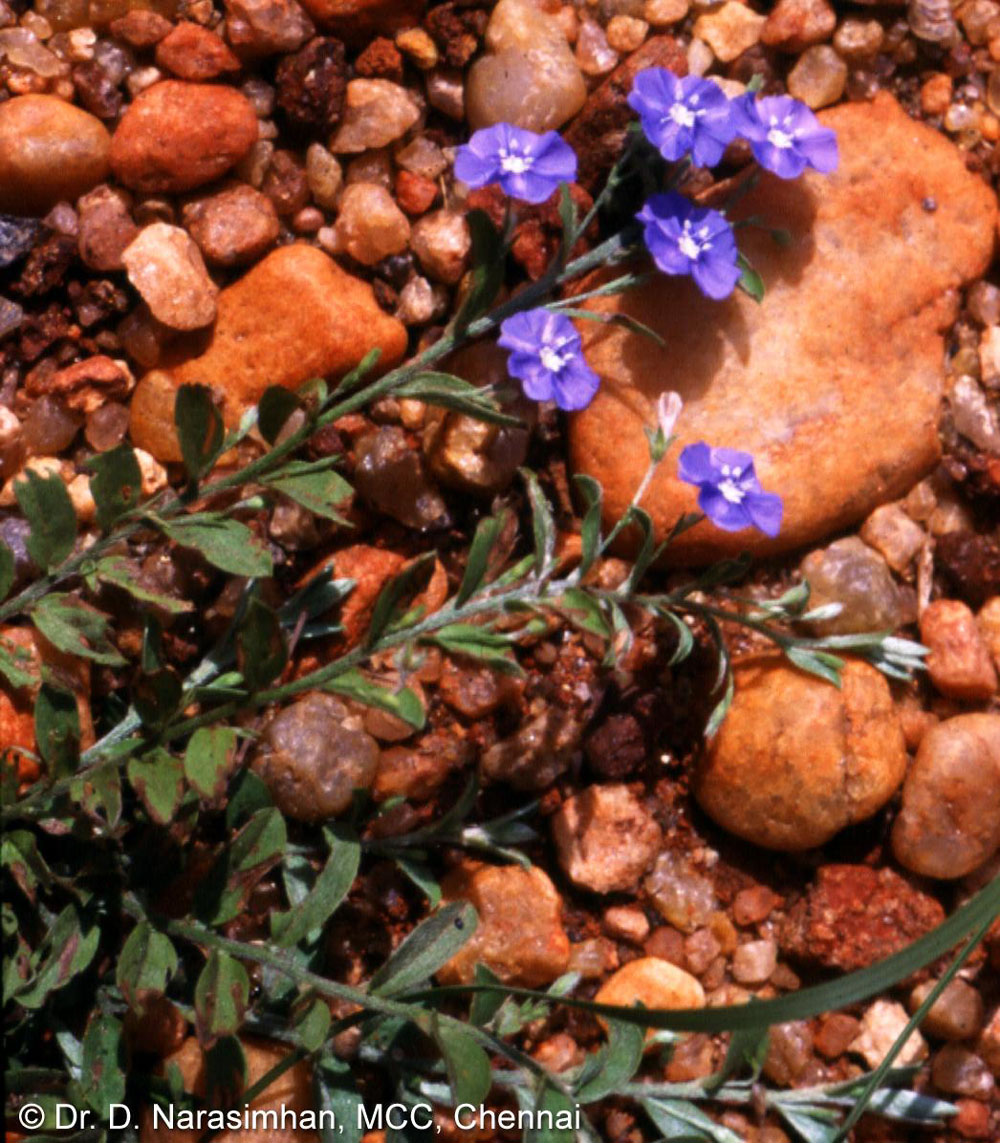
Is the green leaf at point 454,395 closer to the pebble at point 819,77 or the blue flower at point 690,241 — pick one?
the blue flower at point 690,241

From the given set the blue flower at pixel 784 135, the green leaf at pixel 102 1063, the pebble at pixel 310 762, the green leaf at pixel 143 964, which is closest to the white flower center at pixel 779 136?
the blue flower at pixel 784 135

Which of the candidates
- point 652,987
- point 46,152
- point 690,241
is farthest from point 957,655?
point 46,152

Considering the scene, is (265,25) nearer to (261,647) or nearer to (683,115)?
(683,115)

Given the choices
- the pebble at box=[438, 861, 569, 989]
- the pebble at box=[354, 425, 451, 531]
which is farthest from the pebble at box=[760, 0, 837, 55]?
the pebble at box=[438, 861, 569, 989]

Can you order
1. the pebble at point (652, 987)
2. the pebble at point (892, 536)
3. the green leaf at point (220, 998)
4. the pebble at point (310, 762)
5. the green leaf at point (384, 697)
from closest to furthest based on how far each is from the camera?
the green leaf at point (384, 697)
the green leaf at point (220, 998)
the pebble at point (310, 762)
the pebble at point (652, 987)
the pebble at point (892, 536)

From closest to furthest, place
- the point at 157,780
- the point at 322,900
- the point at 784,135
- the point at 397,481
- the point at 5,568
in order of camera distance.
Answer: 1. the point at 157,780
2. the point at 5,568
3. the point at 322,900
4. the point at 784,135
5. the point at 397,481

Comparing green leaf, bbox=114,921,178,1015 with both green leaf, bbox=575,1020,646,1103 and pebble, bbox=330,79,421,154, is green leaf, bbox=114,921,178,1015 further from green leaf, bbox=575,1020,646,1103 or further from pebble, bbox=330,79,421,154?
pebble, bbox=330,79,421,154

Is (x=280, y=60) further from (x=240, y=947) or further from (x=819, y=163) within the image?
(x=240, y=947)
